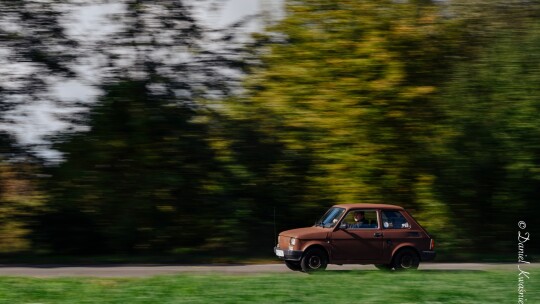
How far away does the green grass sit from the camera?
1218 cm

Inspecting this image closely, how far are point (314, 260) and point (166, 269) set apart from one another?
3824 mm

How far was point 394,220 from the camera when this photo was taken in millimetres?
17656

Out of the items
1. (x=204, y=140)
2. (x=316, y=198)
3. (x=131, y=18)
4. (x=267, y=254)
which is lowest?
(x=267, y=254)

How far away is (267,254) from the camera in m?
22.7

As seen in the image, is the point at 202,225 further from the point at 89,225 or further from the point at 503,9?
the point at 503,9

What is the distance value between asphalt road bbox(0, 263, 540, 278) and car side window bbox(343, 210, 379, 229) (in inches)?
39.5

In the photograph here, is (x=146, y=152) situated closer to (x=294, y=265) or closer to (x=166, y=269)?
(x=166, y=269)

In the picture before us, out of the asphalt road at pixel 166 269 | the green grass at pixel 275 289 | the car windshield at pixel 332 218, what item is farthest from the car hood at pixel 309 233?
the green grass at pixel 275 289

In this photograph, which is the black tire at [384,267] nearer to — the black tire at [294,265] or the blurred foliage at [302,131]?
the black tire at [294,265]

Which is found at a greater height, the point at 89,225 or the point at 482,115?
the point at 482,115

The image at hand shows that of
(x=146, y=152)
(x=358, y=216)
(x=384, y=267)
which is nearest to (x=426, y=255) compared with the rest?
(x=384, y=267)

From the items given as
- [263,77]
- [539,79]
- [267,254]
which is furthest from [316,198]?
[539,79]

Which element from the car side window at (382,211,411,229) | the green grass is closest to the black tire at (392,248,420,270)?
the car side window at (382,211,411,229)

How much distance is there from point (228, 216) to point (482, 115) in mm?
7309
